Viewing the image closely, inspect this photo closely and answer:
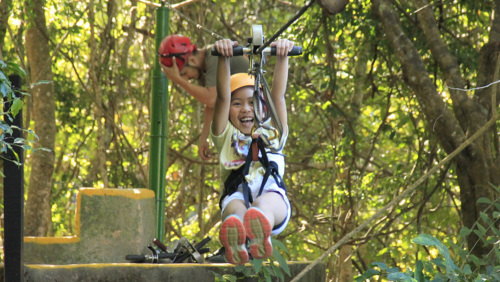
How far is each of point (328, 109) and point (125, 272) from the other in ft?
10.9

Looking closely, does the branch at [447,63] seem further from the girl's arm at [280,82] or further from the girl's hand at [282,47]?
the girl's hand at [282,47]

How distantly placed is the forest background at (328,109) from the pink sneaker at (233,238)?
1641 millimetres

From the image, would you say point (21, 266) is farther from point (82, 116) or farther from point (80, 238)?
point (82, 116)

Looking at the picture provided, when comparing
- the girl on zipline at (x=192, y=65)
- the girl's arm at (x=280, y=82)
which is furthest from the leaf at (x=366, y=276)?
the girl on zipline at (x=192, y=65)

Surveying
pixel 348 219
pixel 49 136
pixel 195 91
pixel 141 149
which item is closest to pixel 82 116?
pixel 141 149

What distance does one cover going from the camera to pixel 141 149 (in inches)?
316

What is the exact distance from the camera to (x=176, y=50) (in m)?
5.11

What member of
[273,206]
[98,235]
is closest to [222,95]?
[273,206]

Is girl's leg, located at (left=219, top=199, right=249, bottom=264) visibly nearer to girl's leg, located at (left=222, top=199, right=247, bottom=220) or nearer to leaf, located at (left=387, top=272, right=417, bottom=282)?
girl's leg, located at (left=222, top=199, right=247, bottom=220)

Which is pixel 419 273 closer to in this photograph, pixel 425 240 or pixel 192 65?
pixel 425 240

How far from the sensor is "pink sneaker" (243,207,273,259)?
338 cm

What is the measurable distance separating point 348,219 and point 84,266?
12.4 ft

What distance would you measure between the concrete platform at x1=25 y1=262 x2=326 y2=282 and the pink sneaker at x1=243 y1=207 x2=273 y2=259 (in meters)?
0.36

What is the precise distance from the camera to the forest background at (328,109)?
505 cm
